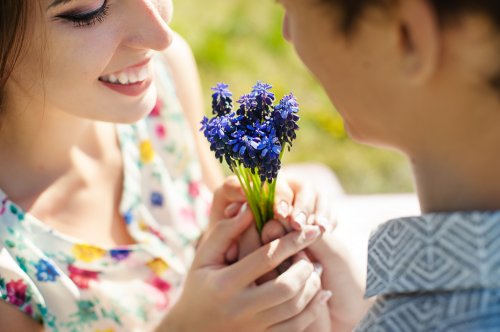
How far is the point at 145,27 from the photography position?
6.40ft

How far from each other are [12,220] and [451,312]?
4.31 feet

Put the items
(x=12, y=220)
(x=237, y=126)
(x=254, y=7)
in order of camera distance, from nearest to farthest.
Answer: (x=237, y=126)
(x=12, y=220)
(x=254, y=7)

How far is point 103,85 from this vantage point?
1.99 m

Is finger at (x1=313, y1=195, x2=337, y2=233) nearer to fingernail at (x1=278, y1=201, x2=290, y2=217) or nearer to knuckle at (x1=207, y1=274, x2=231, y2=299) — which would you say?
fingernail at (x1=278, y1=201, x2=290, y2=217)

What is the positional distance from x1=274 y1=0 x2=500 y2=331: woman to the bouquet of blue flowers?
261 mm

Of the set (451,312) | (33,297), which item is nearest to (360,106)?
(451,312)

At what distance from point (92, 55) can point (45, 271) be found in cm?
62

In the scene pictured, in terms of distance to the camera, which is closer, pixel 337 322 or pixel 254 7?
pixel 337 322

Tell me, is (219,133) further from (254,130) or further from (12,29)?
(12,29)

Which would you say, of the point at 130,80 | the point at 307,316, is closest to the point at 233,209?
the point at 307,316

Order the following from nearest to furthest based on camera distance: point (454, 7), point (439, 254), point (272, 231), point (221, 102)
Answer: point (454, 7) < point (439, 254) < point (221, 102) < point (272, 231)

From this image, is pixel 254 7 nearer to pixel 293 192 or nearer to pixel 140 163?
pixel 140 163

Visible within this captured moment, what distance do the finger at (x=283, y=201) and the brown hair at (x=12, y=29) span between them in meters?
0.74

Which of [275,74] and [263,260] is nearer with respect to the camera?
[263,260]
